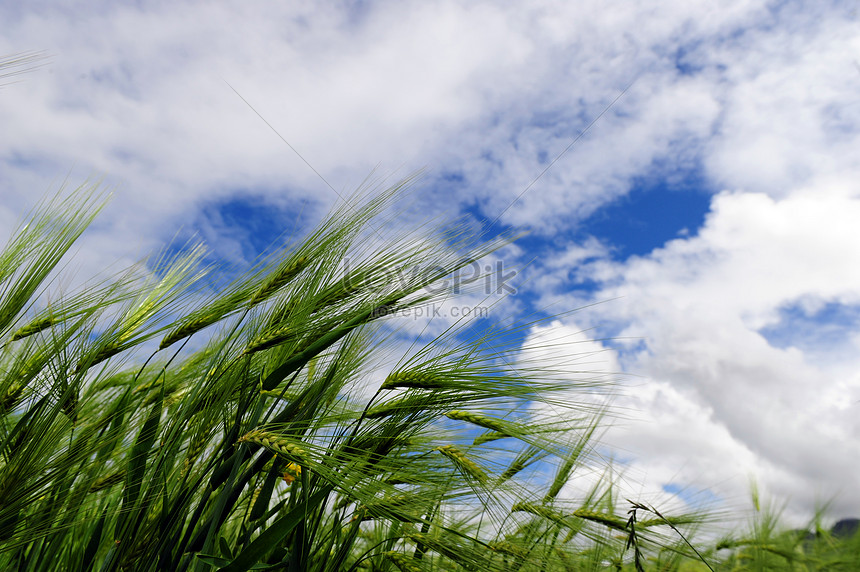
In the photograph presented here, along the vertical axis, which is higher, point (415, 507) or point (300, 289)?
point (300, 289)

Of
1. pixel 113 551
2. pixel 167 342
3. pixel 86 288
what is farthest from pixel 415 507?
pixel 86 288

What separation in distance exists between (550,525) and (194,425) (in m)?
0.84

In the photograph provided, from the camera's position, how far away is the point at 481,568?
0.94m

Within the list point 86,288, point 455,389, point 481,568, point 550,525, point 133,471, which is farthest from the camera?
point 86,288

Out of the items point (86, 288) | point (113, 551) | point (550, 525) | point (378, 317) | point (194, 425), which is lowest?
point (113, 551)

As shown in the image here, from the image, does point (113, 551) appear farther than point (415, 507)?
Yes

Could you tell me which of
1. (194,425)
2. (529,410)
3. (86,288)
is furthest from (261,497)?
(86,288)

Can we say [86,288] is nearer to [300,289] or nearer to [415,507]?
[300,289]

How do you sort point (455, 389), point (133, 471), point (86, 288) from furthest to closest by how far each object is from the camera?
point (86, 288), point (133, 471), point (455, 389)

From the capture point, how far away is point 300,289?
1255mm

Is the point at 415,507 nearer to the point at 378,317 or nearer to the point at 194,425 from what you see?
the point at 378,317

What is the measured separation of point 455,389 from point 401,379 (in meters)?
0.12

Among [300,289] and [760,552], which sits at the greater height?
[300,289]

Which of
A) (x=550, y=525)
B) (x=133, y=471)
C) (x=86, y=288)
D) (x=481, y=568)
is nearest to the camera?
(x=481, y=568)
